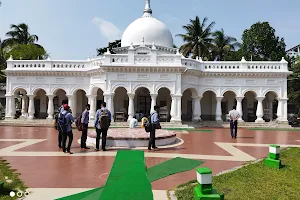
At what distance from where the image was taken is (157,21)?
2897cm

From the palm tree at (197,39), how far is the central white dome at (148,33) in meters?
10.2

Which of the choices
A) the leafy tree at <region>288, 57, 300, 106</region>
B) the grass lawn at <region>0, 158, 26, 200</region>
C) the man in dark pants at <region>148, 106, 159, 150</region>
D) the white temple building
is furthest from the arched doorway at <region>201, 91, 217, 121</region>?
the grass lawn at <region>0, 158, 26, 200</region>

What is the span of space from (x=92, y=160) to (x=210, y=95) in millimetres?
21080

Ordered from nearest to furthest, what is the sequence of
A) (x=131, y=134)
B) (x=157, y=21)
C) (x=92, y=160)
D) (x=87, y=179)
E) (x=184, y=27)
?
(x=87, y=179) → (x=92, y=160) → (x=131, y=134) → (x=157, y=21) → (x=184, y=27)

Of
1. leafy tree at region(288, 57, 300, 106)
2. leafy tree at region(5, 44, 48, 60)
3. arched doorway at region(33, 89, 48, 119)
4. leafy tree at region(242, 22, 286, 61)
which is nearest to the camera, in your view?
arched doorway at region(33, 89, 48, 119)

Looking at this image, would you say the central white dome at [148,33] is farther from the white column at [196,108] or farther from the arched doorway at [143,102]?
the white column at [196,108]

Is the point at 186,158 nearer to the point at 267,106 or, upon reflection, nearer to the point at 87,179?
the point at 87,179

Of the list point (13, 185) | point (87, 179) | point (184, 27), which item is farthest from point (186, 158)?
→ point (184, 27)

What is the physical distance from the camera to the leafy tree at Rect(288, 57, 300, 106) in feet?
100

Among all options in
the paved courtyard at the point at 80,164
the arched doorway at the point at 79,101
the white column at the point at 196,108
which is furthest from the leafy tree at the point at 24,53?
the paved courtyard at the point at 80,164

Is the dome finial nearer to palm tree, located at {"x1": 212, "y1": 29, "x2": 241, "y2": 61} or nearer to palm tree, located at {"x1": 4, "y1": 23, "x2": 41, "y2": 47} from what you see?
palm tree, located at {"x1": 212, "y1": 29, "x2": 241, "y2": 61}

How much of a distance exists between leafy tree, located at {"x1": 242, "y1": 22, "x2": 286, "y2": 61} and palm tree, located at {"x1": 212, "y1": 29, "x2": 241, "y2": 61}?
5.35m

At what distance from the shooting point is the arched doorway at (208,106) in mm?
26703

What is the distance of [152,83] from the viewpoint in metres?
22.0
